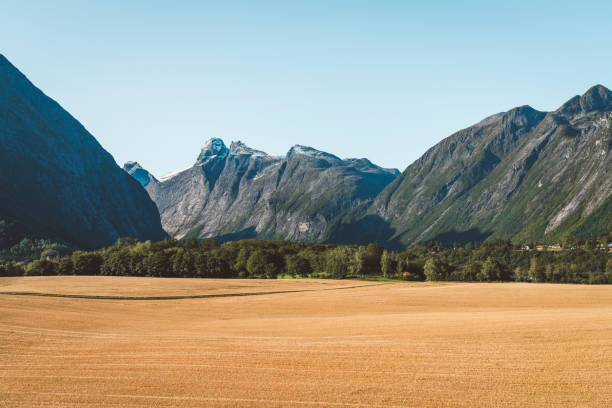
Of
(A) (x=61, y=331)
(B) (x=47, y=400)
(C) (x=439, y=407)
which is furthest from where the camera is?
(A) (x=61, y=331)

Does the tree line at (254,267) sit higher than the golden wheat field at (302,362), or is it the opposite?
the golden wheat field at (302,362)

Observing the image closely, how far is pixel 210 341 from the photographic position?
36.3 metres

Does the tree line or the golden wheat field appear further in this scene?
the tree line

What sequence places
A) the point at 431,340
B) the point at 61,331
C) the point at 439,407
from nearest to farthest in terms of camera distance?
the point at 439,407, the point at 431,340, the point at 61,331

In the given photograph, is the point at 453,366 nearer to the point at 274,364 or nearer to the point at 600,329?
the point at 274,364

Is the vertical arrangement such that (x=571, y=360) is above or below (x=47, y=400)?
above

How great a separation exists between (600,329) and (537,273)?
166 meters

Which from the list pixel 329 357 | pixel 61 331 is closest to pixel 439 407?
pixel 329 357

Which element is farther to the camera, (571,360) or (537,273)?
(537,273)

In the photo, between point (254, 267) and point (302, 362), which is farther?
point (254, 267)

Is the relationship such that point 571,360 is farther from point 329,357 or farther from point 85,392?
point 85,392

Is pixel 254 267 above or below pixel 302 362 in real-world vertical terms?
below

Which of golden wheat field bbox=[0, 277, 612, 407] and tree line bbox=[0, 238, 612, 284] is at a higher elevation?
golden wheat field bbox=[0, 277, 612, 407]

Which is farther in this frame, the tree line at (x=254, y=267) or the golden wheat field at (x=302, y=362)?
the tree line at (x=254, y=267)
